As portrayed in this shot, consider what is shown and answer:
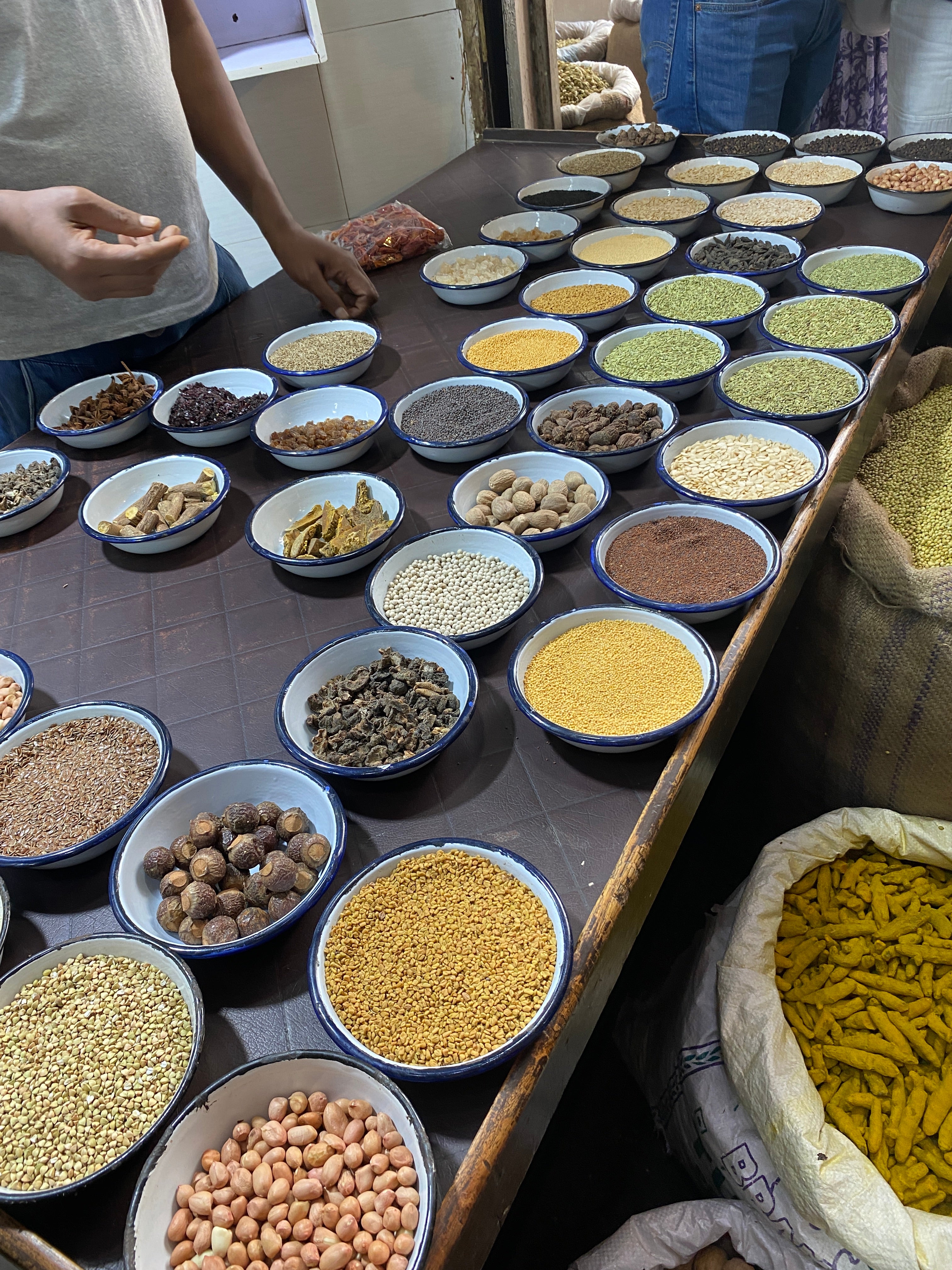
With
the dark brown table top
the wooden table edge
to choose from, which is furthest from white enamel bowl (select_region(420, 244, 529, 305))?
the wooden table edge

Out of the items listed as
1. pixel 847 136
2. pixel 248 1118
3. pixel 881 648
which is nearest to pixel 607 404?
pixel 881 648

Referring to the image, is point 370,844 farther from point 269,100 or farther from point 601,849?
point 269,100

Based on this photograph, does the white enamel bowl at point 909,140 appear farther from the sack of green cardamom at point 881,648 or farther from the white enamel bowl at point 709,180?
the sack of green cardamom at point 881,648

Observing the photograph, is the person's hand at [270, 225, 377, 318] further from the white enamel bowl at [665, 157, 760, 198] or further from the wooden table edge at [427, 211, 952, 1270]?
the wooden table edge at [427, 211, 952, 1270]

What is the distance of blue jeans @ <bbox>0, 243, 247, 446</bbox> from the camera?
205 centimetres

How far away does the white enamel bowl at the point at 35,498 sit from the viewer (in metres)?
1.70

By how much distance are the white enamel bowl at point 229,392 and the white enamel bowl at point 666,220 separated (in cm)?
109

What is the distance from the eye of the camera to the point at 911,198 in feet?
7.72

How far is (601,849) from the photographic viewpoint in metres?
1.06

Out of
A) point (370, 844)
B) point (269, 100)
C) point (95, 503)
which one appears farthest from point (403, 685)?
point (269, 100)

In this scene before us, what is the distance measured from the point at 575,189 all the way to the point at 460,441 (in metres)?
1.54

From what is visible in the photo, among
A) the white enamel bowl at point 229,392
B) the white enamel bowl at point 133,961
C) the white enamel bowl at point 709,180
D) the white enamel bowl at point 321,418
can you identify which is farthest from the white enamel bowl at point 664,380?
the white enamel bowl at point 133,961

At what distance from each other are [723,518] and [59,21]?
1599mm

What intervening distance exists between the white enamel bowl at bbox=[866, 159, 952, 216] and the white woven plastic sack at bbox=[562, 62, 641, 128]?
2.11 meters
